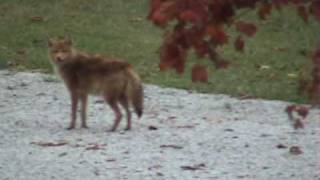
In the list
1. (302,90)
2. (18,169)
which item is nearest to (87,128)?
(18,169)

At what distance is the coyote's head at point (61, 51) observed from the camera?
1058cm

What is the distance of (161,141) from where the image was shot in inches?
390

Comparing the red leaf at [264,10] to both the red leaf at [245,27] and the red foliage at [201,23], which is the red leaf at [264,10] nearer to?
the red foliage at [201,23]

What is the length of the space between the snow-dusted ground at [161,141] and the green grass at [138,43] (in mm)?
874

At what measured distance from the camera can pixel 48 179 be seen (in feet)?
26.9

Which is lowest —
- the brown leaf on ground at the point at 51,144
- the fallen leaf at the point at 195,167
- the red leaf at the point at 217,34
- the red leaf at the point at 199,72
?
the brown leaf on ground at the point at 51,144

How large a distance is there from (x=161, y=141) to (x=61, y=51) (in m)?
1.63

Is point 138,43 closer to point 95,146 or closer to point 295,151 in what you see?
point 95,146

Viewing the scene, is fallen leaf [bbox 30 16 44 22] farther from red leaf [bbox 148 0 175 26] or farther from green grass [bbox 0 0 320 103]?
red leaf [bbox 148 0 175 26]

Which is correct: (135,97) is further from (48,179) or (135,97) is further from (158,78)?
(158,78)

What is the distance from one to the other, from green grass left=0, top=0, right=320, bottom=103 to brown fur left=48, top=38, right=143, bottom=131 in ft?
7.61

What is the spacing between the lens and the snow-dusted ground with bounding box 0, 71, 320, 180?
852cm

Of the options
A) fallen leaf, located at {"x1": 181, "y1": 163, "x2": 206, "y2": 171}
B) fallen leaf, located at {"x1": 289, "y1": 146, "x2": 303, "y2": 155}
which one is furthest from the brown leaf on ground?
fallen leaf, located at {"x1": 289, "y1": 146, "x2": 303, "y2": 155}

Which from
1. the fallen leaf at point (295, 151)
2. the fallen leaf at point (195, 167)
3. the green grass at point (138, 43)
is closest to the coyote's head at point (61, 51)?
the green grass at point (138, 43)
